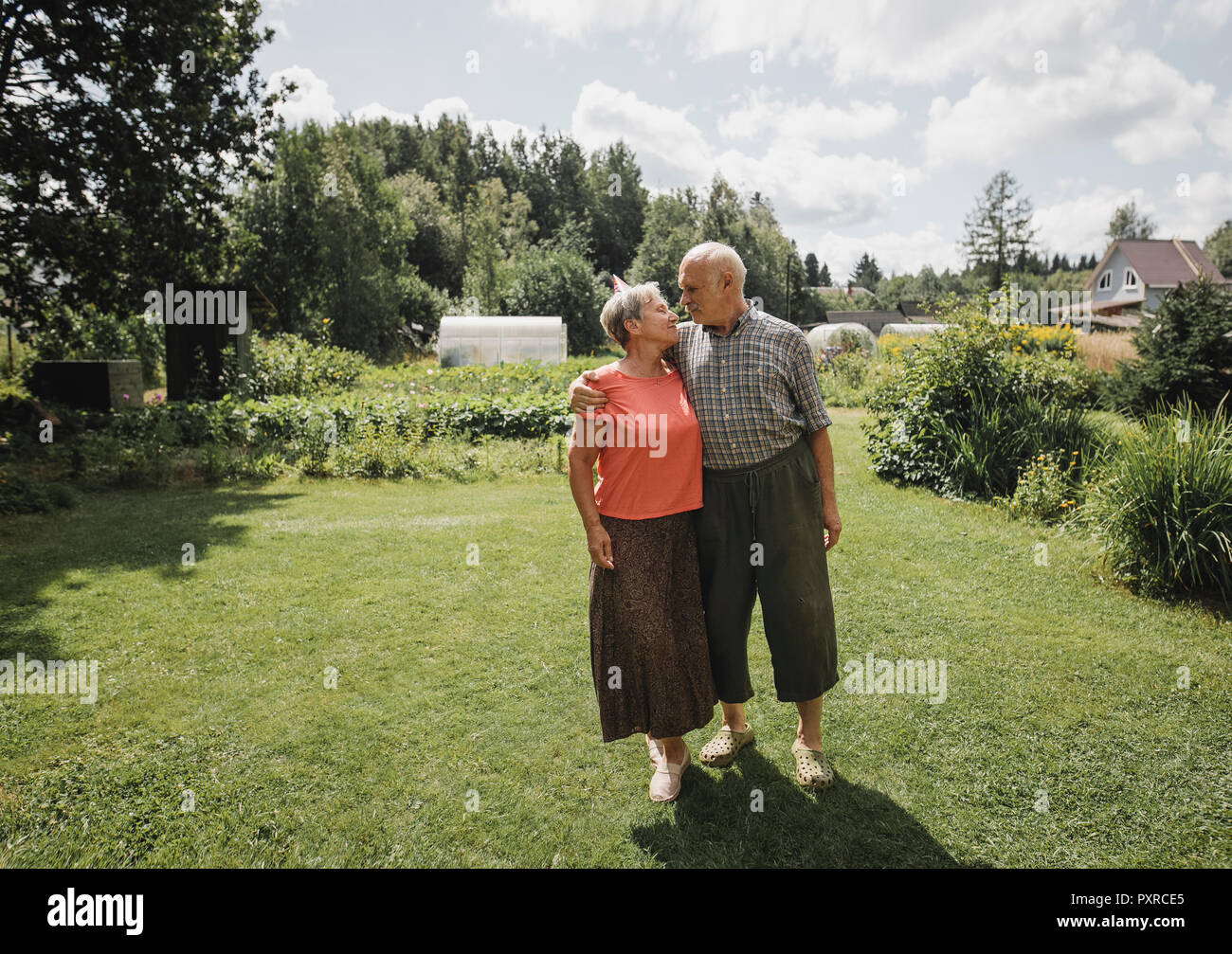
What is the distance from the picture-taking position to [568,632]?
4.47 metres

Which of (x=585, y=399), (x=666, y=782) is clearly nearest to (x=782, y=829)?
(x=666, y=782)

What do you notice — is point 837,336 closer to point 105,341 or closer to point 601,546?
point 105,341

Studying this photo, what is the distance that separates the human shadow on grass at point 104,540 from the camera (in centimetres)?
466

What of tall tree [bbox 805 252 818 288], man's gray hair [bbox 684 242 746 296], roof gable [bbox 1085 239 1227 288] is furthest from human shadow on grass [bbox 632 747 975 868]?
tall tree [bbox 805 252 818 288]

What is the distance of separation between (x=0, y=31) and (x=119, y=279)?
3449mm

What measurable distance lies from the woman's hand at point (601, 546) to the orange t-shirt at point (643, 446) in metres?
0.11

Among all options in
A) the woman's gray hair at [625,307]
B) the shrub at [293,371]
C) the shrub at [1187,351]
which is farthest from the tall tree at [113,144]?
the shrub at [1187,351]

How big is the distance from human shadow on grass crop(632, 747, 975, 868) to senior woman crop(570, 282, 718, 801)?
1.14 feet

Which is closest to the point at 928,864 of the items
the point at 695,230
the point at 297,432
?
the point at 297,432

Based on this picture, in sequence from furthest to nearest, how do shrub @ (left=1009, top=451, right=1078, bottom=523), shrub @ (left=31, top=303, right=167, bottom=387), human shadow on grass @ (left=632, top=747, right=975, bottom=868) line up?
shrub @ (left=31, top=303, right=167, bottom=387) < shrub @ (left=1009, top=451, right=1078, bottom=523) < human shadow on grass @ (left=632, top=747, right=975, bottom=868)

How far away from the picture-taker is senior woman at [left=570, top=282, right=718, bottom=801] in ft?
8.72

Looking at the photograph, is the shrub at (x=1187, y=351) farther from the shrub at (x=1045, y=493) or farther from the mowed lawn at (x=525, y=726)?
the mowed lawn at (x=525, y=726)

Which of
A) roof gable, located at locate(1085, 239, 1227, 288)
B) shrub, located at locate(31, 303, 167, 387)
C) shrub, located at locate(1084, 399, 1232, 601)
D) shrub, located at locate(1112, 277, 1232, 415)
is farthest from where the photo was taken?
roof gable, located at locate(1085, 239, 1227, 288)

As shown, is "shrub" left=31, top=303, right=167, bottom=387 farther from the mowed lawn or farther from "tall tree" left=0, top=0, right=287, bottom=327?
the mowed lawn
